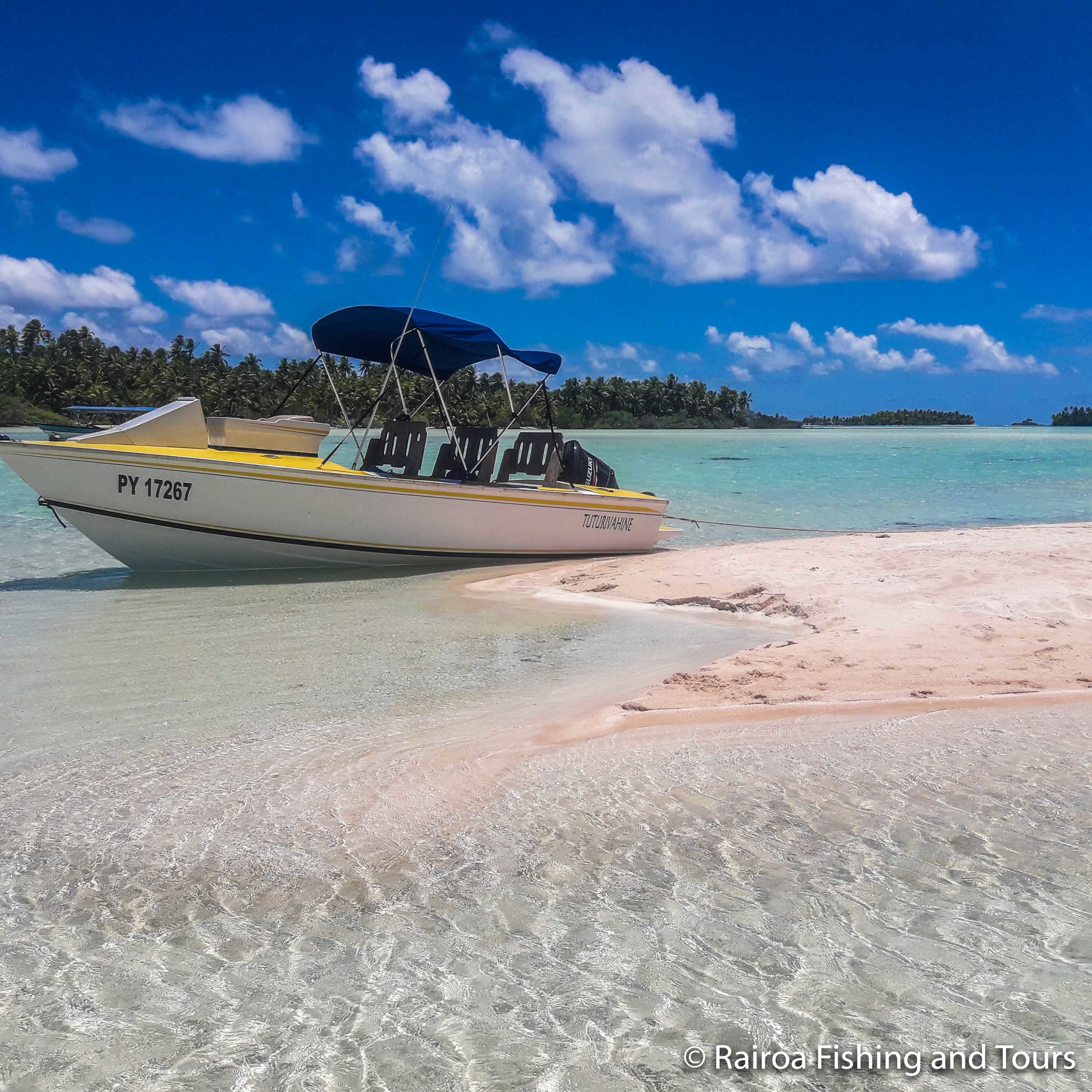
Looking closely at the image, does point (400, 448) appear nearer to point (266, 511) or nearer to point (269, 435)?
point (269, 435)

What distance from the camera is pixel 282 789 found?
368 cm

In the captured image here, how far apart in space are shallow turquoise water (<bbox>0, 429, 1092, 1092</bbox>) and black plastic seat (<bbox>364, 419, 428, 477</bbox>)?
5.89m

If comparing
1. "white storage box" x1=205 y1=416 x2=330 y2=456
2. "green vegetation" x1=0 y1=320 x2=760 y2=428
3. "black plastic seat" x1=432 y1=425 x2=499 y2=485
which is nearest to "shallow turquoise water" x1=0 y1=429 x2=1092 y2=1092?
"white storage box" x1=205 y1=416 x2=330 y2=456

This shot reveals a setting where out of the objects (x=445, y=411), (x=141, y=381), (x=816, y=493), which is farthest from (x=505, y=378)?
(x=141, y=381)

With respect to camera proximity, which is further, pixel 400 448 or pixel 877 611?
pixel 400 448

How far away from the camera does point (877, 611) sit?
22.6 ft

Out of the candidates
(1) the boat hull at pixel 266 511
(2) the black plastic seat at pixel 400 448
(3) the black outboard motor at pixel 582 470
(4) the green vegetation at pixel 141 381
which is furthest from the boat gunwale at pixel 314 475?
(4) the green vegetation at pixel 141 381

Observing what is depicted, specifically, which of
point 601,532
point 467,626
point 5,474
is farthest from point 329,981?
point 5,474

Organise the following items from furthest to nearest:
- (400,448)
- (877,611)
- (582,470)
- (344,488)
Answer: (582,470), (400,448), (344,488), (877,611)

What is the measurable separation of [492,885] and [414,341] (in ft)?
32.3

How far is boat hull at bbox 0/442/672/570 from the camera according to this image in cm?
938

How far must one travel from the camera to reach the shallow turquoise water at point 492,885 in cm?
209

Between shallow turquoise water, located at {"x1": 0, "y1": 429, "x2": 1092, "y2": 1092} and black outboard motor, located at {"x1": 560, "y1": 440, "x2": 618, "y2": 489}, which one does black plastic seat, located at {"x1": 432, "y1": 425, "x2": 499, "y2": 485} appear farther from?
shallow turquoise water, located at {"x1": 0, "y1": 429, "x2": 1092, "y2": 1092}

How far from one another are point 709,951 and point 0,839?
8.51 ft
